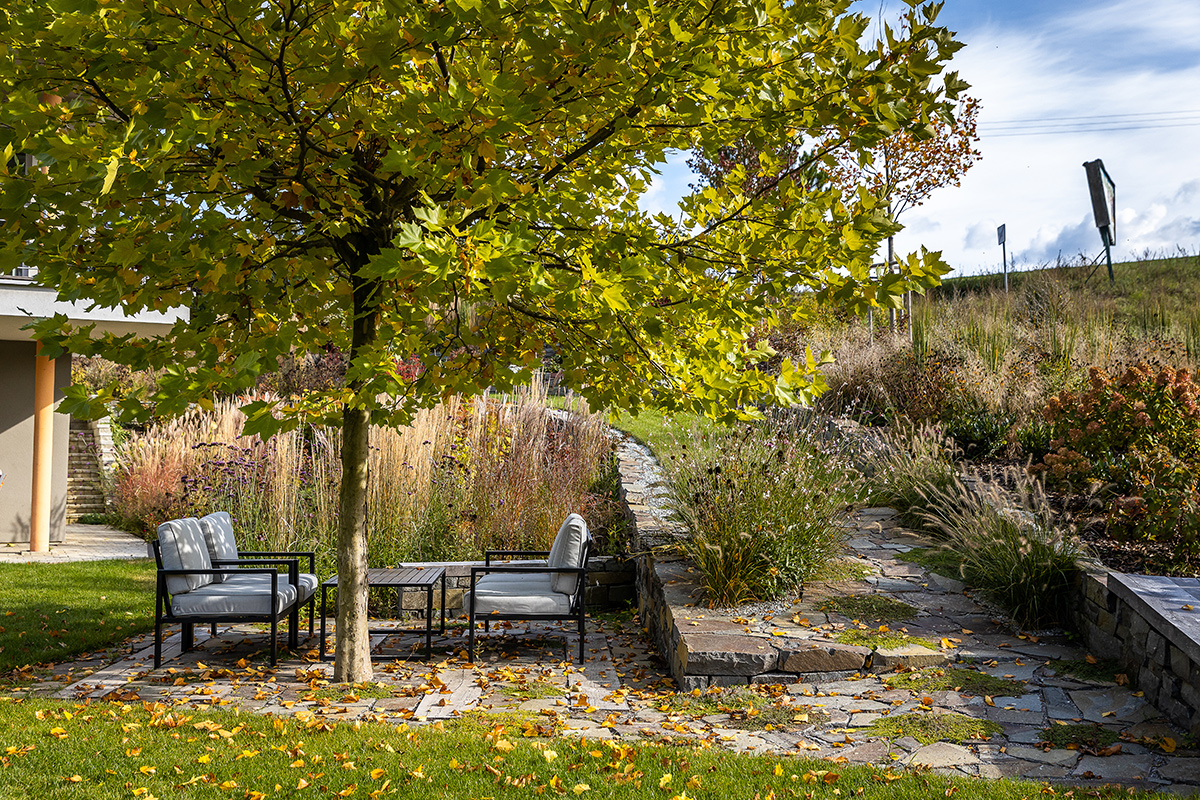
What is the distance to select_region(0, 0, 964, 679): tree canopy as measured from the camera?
2.94 metres

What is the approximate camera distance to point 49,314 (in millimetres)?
9062

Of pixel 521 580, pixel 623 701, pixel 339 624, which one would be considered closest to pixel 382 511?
pixel 521 580

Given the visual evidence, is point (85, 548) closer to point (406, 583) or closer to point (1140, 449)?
point (406, 583)

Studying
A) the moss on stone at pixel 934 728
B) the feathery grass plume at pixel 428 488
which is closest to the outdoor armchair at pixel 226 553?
the feathery grass plume at pixel 428 488

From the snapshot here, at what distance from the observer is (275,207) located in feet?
13.6

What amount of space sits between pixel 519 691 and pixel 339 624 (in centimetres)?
116

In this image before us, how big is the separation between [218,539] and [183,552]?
543mm

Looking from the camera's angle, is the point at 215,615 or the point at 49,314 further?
the point at 49,314

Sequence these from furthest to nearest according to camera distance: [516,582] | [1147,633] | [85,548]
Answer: [85,548] < [516,582] < [1147,633]

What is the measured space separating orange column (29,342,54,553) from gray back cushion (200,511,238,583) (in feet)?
17.6

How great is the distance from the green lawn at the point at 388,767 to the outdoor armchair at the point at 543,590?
1428mm

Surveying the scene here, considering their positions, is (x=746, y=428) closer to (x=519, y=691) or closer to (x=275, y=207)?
(x=519, y=691)

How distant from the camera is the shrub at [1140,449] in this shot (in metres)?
5.46

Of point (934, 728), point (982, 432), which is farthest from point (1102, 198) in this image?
point (934, 728)
